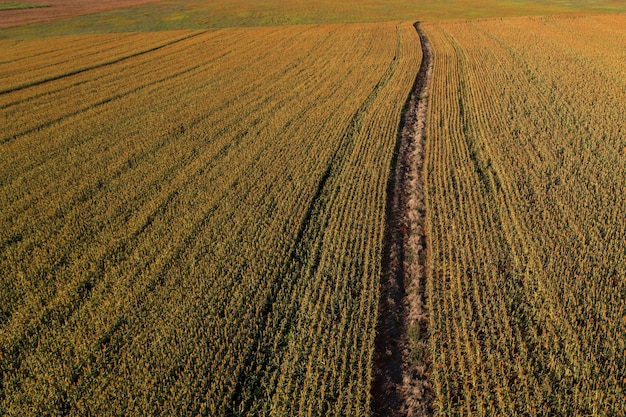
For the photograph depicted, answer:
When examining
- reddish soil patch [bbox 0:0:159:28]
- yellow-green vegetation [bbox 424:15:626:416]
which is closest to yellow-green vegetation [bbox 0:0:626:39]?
reddish soil patch [bbox 0:0:159:28]

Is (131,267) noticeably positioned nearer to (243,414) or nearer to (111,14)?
(243,414)

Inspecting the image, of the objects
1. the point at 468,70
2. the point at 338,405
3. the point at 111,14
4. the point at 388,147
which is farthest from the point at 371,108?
the point at 111,14

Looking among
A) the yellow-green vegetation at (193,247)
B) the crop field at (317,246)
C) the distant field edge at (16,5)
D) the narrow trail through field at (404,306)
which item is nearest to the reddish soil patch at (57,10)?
the distant field edge at (16,5)

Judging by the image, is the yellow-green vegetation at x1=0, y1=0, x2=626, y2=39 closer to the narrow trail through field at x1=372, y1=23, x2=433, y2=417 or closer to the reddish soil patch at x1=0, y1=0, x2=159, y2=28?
the reddish soil patch at x1=0, y1=0, x2=159, y2=28

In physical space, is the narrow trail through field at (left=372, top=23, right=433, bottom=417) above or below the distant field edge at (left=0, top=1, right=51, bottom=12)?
below

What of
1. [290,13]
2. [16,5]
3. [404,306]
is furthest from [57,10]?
[404,306]

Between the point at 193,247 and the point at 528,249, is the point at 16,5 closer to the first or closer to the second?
the point at 193,247
